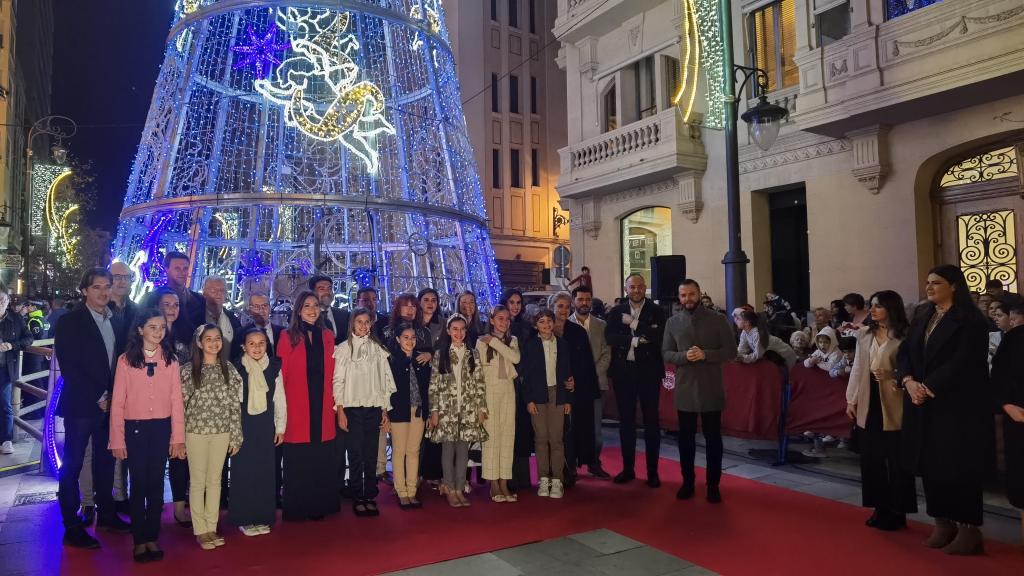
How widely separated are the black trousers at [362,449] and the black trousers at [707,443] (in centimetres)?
253

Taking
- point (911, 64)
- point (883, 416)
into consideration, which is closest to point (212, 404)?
point (883, 416)

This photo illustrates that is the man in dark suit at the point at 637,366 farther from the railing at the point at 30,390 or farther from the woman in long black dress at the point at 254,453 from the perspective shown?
the railing at the point at 30,390

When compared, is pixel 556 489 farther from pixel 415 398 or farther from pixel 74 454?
pixel 74 454

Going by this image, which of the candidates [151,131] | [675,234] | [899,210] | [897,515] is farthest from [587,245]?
[897,515]

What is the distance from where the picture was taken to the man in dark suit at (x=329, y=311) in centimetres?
583

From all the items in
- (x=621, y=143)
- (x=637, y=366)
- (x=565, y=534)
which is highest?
(x=621, y=143)

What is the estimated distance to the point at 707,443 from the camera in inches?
219

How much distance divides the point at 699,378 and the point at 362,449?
9.27 feet

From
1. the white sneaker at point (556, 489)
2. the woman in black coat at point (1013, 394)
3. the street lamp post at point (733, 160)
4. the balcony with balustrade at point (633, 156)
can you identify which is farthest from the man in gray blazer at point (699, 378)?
the balcony with balustrade at point (633, 156)

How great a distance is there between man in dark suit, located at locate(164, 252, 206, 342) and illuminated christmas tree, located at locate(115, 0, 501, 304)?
5.96ft

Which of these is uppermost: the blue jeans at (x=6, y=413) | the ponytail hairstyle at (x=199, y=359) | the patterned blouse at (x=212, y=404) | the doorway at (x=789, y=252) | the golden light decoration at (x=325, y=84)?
the golden light decoration at (x=325, y=84)

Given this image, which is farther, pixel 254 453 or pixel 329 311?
pixel 329 311

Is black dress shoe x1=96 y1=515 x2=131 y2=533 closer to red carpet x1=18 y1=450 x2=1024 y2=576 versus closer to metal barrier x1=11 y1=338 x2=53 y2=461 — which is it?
red carpet x1=18 y1=450 x2=1024 y2=576

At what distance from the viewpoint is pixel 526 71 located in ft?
86.5
